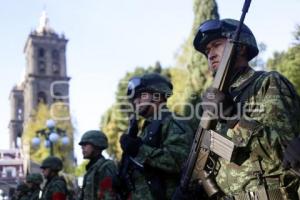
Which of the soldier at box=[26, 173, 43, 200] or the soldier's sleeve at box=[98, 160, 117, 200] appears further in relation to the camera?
the soldier at box=[26, 173, 43, 200]

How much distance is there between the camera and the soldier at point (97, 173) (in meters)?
6.76

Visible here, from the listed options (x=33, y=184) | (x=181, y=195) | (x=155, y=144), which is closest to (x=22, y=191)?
(x=33, y=184)

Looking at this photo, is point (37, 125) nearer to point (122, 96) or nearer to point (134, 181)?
point (122, 96)

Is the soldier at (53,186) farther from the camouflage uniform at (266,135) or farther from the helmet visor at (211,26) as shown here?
the camouflage uniform at (266,135)

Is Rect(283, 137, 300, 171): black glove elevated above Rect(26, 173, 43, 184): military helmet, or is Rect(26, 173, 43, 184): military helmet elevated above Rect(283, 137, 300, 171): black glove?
Rect(283, 137, 300, 171): black glove

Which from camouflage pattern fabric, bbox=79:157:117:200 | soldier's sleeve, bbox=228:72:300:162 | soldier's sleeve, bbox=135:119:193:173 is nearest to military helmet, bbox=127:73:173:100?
soldier's sleeve, bbox=135:119:193:173

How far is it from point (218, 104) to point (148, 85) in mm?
2102

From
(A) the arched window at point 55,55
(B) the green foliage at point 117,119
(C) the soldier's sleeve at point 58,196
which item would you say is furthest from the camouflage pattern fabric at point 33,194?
(A) the arched window at point 55,55

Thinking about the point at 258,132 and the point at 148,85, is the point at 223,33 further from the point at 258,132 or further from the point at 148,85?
the point at 148,85

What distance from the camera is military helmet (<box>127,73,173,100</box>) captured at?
515 centimetres

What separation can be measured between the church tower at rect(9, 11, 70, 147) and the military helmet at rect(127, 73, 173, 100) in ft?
257

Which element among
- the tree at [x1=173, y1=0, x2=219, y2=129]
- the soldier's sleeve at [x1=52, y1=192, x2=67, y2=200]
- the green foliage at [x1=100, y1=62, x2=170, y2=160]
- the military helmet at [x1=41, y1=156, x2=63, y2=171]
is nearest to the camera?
the soldier's sleeve at [x1=52, y1=192, x2=67, y2=200]

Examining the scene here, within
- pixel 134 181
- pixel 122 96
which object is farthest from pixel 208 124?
pixel 122 96

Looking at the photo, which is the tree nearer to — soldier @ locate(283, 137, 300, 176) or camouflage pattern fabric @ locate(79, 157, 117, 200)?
camouflage pattern fabric @ locate(79, 157, 117, 200)
